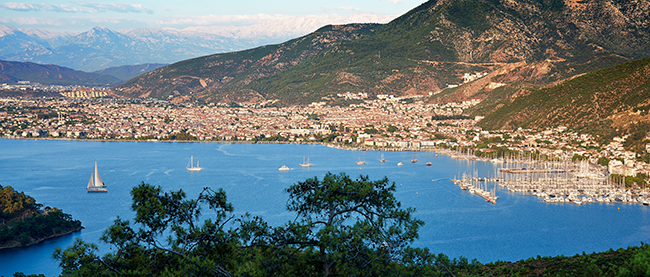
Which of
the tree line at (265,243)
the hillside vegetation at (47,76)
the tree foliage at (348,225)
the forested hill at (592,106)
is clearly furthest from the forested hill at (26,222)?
the hillside vegetation at (47,76)

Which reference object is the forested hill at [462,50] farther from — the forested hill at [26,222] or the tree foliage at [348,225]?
the tree foliage at [348,225]

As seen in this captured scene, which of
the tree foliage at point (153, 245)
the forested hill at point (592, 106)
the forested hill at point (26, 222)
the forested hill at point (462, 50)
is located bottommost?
the forested hill at point (26, 222)

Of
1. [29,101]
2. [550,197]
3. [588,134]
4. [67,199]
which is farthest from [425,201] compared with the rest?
[29,101]

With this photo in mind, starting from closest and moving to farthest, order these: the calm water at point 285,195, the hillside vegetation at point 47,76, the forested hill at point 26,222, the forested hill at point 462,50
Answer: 1. the forested hill at point 26,222
2. the calm water at point 285,195
3. the forested hill at point 462,50
4. the hillside vegetation at point 47,76

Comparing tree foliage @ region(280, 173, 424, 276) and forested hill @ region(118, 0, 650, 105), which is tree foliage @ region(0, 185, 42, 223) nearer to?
tree foliage @ region(280, 173, 424, 276)

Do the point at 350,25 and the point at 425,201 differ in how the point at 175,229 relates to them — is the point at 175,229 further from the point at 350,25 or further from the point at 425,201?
the point at 350,25

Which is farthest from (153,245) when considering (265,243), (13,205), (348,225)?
(13,205)

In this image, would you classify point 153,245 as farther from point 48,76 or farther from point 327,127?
point 48,76
